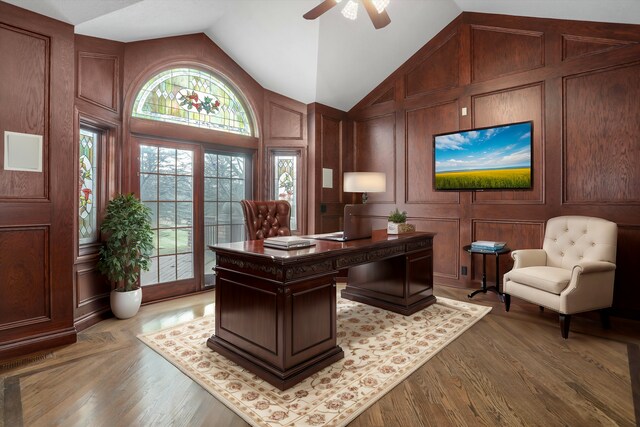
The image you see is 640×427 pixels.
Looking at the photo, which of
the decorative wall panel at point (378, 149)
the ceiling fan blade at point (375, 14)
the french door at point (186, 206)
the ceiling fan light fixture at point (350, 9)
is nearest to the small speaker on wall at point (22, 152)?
the french door at point (186, 206)

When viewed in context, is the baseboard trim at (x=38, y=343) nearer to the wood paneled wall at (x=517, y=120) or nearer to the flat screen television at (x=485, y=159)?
the wood paneled wall at (x=517, y=120)

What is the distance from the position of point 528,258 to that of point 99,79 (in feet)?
15.1

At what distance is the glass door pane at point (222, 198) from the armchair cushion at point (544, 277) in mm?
3364

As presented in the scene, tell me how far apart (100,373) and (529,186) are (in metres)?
4.40

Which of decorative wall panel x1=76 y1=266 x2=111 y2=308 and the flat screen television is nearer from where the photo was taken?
decorative wall panel x1=76 y1=266 x2=111 y2=308

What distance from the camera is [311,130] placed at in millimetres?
5137

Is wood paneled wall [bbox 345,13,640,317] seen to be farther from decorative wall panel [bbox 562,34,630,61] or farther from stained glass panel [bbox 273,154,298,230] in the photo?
stained glass panel [bbox 273,154,298,230]

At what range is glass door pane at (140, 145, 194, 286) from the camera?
3.94 m

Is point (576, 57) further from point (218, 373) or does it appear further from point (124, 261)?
point (124, 261)

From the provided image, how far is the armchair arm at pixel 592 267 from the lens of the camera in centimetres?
286

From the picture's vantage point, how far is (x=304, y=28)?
157 inches

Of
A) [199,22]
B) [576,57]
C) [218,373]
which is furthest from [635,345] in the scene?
[199,22]

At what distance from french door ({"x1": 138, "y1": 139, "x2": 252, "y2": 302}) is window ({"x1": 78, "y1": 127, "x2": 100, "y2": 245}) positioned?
17.1 inches

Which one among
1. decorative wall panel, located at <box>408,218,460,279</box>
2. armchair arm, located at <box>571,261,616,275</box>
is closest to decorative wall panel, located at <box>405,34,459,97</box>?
decorative wall panel, located at <box>408,218,460,279</box>
